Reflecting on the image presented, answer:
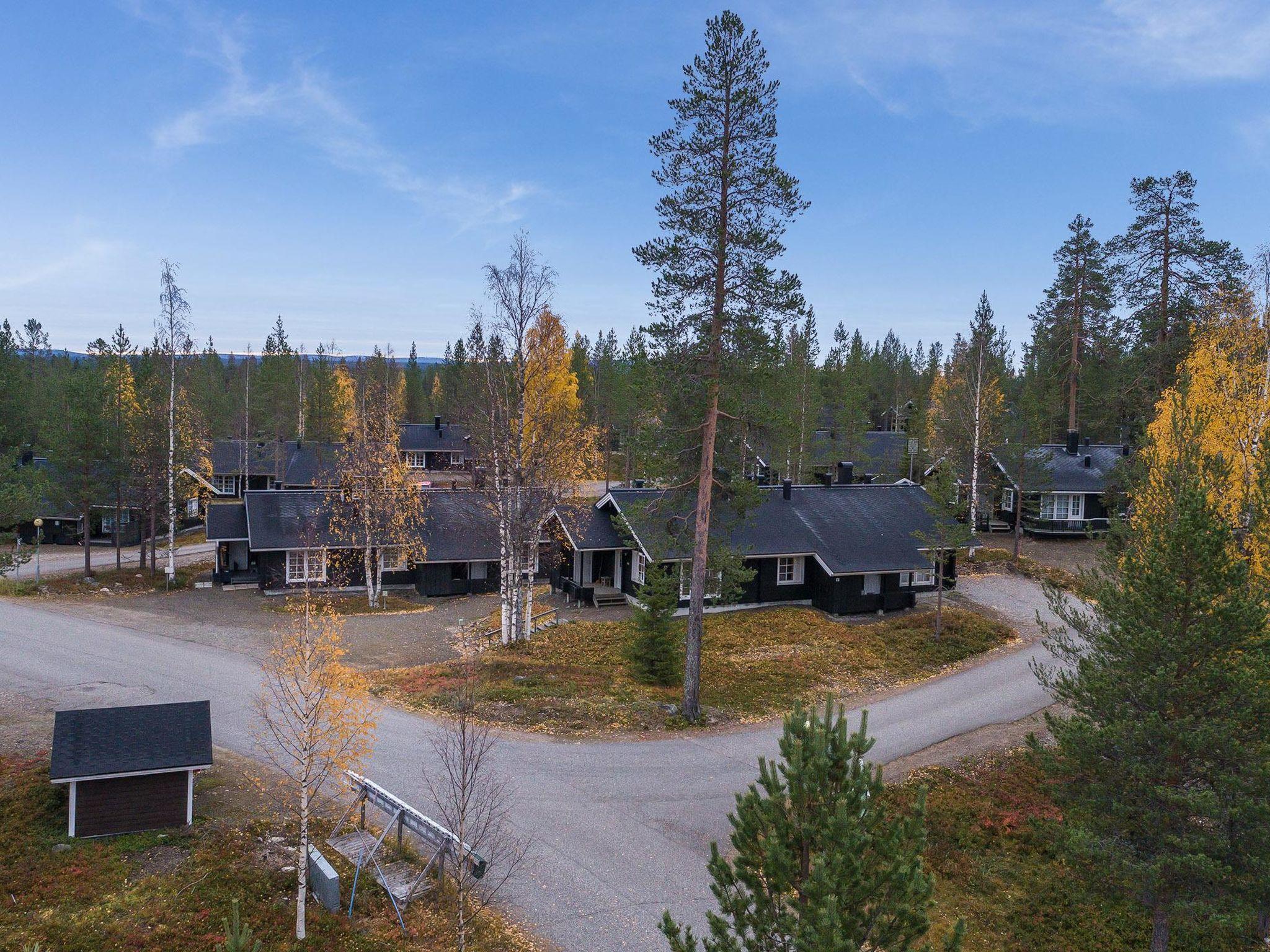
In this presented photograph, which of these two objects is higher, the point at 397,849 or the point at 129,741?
the point at 129,741

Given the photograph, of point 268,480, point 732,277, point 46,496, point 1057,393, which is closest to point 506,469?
point 732,277

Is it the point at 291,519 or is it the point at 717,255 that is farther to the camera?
the point at 291,519

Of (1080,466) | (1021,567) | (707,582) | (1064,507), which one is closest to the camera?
(707,582)

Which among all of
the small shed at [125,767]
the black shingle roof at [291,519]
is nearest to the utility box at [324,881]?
the small shed at [125,767]

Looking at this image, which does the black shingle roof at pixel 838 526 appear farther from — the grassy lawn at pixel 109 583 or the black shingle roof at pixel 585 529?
the grassy lawn at pixel 109 583

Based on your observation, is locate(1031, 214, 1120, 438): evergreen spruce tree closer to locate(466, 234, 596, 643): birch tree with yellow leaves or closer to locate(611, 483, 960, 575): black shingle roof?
locate(611, 483, 960, 575): black shingle roof

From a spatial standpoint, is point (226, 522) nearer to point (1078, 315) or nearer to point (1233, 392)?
point (1233, 392)

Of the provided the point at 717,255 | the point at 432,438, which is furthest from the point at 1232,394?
the point at 432,438
